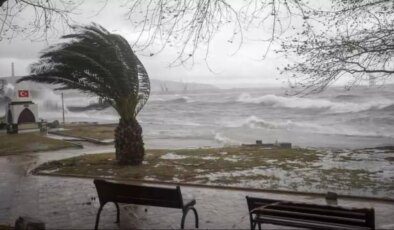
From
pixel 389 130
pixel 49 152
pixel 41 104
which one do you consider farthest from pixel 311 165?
pixel 41 104

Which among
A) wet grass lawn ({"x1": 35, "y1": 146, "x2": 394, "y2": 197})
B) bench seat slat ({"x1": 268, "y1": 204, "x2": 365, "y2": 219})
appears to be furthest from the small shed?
bench seat slat ({"x1": 268, "y1": 204, "x2": 365, "y2": 219})

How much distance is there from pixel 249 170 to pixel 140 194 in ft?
19.5

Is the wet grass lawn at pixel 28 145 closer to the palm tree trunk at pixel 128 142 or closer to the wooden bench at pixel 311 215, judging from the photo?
the palm tree trunk at pixel 128 142

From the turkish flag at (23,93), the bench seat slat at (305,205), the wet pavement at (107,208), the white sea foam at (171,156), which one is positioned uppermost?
the turkish flag at (23,93)

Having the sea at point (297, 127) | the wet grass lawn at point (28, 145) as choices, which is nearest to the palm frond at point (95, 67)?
the sea at point (297, 127)

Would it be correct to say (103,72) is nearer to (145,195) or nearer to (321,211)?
(145,195)

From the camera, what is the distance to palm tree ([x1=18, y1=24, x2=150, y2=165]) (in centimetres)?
1155

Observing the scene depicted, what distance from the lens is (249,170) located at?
11.4 m

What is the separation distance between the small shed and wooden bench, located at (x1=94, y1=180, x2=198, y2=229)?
20.5 metres

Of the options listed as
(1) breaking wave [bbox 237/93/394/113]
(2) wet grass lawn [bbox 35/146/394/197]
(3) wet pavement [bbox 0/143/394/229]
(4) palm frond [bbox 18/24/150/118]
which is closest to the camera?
(3) wet pavement [bbox 0/143/394/229]

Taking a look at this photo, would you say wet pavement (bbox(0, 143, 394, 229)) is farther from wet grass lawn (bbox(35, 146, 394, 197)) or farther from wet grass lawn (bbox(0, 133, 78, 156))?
wet grass lawn (bbox(0, 133, 78, 156))

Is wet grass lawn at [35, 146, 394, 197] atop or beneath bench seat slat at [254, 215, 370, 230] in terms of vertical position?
beneath

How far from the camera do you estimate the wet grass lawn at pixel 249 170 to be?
9250mm

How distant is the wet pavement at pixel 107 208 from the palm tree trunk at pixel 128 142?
1.96m
